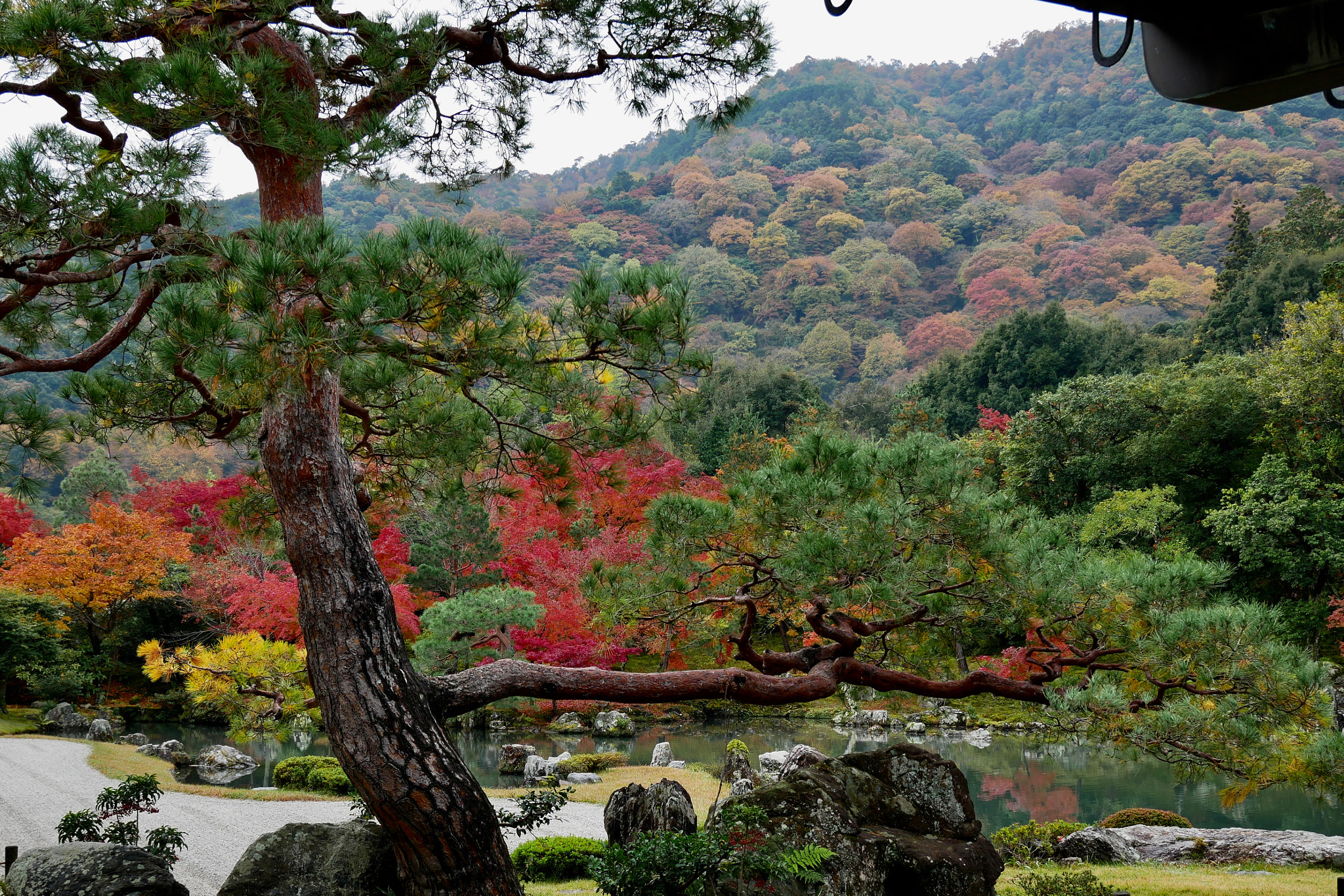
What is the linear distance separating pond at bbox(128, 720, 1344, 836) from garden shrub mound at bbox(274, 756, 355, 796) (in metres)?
0.84

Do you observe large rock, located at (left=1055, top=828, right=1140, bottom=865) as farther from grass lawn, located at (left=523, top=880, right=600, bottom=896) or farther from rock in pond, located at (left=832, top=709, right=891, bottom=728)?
rock in pond, located at (left=832, top=709, right=891, bottom=728)

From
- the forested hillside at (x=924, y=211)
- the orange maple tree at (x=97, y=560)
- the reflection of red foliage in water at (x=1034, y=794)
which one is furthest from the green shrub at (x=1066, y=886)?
the forested hillside at (x=924, y=211)

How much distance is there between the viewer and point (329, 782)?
28.0 feet

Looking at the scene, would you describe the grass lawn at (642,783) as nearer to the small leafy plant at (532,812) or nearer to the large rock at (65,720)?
the small leafy plant at (532,812)

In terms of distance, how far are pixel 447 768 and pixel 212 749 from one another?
9481 mm

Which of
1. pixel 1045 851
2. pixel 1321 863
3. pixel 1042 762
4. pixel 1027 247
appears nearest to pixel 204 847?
pixel 1045 851

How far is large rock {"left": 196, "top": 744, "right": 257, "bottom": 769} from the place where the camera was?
10266 mm

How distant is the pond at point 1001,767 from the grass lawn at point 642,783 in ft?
3.17

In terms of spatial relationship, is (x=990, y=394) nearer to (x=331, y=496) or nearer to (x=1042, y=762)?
(x=1042, y=762)

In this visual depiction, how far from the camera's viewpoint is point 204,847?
614cm

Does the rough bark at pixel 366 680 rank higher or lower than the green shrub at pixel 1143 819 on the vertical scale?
higher

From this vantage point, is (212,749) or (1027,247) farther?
(1027,247)

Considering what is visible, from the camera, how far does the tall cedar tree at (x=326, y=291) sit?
102 inches

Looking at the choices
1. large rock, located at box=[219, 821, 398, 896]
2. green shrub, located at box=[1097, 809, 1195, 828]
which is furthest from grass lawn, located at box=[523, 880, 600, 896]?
green shrub, located at box=[1097, 809, 1195, 828]
